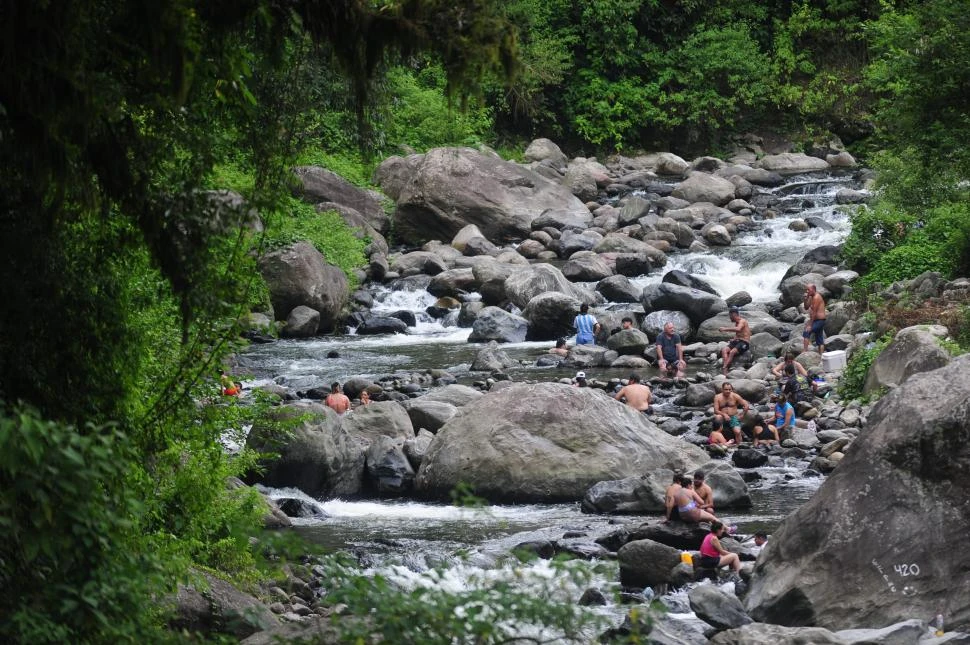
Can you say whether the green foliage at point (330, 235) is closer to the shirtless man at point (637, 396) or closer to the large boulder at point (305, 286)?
the large boulder at point (305, 286)

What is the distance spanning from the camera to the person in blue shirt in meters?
22.6

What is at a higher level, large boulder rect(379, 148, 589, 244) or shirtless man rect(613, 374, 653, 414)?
large boulder rect(379, 148, 589, 244)

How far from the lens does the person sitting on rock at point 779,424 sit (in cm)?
1587

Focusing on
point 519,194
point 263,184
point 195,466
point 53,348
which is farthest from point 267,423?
point 519,194

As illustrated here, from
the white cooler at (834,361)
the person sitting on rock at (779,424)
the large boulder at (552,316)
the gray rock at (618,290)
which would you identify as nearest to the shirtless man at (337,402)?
the person sitting on rock at (779,424)

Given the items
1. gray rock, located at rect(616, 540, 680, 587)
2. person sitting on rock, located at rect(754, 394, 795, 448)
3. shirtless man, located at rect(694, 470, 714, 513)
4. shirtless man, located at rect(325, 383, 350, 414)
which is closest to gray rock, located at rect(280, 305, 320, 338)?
shirtless man, located at rect(325, 383, 350, 414)

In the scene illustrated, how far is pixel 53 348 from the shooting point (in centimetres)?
572

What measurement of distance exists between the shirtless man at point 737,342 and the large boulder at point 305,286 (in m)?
8.82

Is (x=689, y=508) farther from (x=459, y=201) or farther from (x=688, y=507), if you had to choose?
(x=459, y=201)

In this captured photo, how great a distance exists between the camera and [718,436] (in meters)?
15.9

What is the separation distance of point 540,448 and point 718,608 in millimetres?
4356

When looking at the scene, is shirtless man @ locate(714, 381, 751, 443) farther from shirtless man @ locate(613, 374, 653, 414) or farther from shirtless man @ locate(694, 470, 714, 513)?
shirtless man @ locate(694, 470, 714, 513)

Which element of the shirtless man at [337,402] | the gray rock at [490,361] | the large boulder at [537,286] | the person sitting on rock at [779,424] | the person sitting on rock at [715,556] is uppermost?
the large boulder at [537,286]

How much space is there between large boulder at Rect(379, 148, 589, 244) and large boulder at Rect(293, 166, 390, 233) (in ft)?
1.93
